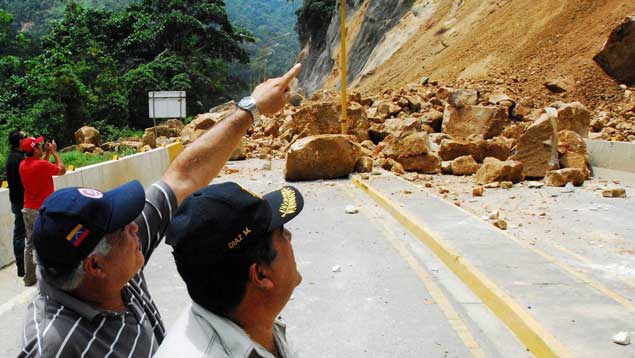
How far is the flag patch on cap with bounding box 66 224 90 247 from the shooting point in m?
1.93

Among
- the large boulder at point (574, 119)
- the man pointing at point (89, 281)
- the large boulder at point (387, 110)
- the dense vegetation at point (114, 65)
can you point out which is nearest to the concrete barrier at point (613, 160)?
the large boulder at point (574, 119)

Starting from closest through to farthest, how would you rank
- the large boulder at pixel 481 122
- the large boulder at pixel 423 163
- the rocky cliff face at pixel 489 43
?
the large boulder at pixel 423 163, the large boulder at pixel 481 122, the rocky cliff face at pixel 489 43

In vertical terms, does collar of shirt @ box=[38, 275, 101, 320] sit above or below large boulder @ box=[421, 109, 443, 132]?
above

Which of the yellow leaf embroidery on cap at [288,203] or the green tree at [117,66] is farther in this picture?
the green tree at [117,66]

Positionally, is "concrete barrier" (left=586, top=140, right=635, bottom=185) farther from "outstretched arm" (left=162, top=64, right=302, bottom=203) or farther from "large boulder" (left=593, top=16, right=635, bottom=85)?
"outstretched arm" (left=162, top=64, right=302, bottom=203)

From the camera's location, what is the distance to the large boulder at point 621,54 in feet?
79.3

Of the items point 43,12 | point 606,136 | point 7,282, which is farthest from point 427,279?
point 43,12

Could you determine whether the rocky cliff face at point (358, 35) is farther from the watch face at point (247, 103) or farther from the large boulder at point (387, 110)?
the watch face at point (247, 103)

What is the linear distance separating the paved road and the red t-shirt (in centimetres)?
103

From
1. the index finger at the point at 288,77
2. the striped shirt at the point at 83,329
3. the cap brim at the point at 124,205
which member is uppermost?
the index finger at the point at 288,77

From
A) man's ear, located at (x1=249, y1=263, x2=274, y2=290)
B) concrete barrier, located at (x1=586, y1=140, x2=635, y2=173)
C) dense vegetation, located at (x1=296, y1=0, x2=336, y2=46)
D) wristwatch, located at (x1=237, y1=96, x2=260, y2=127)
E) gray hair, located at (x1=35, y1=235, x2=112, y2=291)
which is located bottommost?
concrete barrier, located at (x1=586, y1=140, x2=635, y2=173)

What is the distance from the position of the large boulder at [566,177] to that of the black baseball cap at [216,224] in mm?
13891

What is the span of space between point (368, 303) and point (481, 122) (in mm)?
15914

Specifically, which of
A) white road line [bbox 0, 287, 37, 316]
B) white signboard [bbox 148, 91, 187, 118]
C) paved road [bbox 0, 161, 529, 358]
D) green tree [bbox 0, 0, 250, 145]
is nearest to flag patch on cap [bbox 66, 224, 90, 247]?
paved road [bbox 0, 161, 529, 358]
